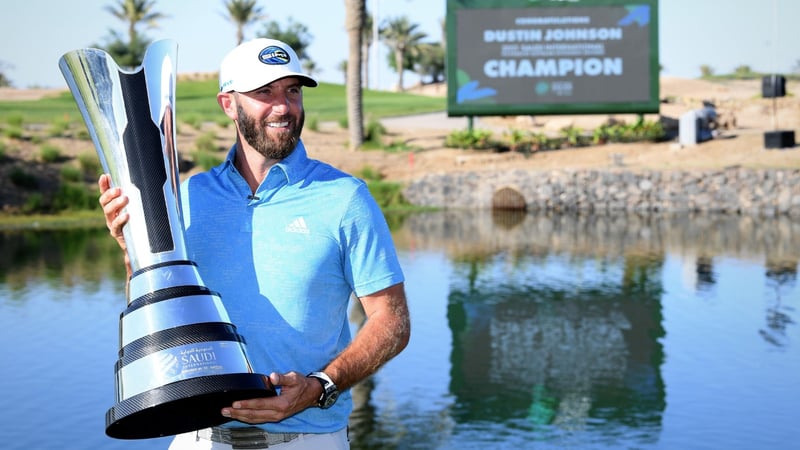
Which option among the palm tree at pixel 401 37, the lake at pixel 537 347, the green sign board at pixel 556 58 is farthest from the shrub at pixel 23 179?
the palm tree at pixel 401 37

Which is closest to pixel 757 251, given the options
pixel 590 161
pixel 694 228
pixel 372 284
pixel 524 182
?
pixel 694 228

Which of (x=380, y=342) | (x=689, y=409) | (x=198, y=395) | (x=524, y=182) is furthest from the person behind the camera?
(x=524, y=182)

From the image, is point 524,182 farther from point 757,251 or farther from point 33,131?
point 33,131

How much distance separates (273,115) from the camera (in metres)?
3.95

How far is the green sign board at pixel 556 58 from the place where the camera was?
40.5m

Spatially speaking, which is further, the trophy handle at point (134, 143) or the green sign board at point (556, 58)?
the green sign board at point (556, 58)

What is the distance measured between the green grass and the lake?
24205 mm

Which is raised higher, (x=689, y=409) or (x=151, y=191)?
(x=151, y=191)

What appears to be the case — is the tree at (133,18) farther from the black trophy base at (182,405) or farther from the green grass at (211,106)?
the black trophy base at (182,405)

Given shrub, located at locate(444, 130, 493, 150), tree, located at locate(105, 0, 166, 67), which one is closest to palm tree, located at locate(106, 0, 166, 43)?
tree, located at locate(105, 0, 166, 67)

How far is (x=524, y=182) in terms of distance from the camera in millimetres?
35781

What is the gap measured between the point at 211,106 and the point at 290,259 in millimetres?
59499

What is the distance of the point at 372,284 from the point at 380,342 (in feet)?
0.63

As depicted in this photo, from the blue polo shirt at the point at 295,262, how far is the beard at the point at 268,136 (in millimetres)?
63
